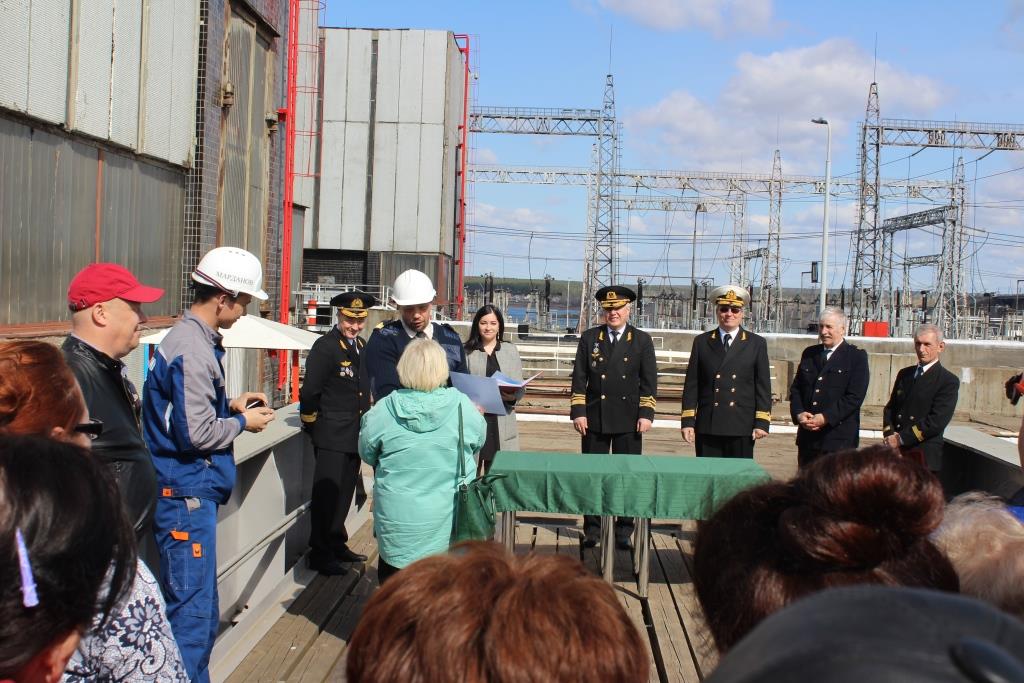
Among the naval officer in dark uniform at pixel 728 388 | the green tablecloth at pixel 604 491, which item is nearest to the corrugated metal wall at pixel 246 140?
the naval officer in dark uniform at pixel 728 388

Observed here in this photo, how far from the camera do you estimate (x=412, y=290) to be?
5.91m

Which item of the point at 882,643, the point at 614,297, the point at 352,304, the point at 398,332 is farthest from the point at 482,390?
the point at 882,643

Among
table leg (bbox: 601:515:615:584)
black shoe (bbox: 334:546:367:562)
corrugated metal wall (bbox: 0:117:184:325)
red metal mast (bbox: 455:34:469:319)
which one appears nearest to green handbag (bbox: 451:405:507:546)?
table leg (bbox: 601:515:615:584)

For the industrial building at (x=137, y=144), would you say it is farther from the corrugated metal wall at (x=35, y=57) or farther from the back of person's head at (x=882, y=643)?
the back of person's head at (x=882, y=643)

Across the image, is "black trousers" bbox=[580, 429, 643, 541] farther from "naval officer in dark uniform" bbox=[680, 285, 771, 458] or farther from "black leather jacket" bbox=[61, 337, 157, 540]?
"black leather jacket" bbox=[61, 337, 157, 540]

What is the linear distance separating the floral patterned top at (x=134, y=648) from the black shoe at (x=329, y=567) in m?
4.31

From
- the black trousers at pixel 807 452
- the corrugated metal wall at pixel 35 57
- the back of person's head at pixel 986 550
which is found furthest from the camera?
the black trousers at pixel 807 452

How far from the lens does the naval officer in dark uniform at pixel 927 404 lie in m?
6.75

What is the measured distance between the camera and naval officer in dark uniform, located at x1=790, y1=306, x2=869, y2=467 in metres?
7.16

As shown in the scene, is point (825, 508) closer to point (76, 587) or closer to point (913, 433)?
point (76, 587)

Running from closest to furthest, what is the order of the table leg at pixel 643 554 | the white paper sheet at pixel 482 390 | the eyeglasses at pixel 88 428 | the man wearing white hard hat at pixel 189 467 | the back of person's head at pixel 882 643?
the back of person's head at pixel 882 643 → the eyeglasses at pixel 88 428 → the man wearing white hard hat at pixel 189 467 → the white paper sheet at pixel 482 390 → the table leg at pixel 643 554

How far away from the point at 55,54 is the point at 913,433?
7.07m

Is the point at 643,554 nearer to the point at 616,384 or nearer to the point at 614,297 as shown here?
the point at 616,384

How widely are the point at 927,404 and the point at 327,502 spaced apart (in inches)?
167
